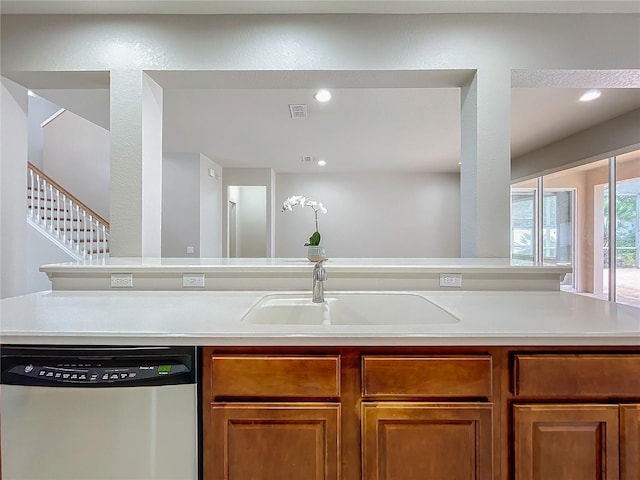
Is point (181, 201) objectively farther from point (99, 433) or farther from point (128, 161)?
point (99, 433)

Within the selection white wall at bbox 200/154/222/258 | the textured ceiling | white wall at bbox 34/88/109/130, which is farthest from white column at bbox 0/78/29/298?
white wall at bbox 200/154/222/258

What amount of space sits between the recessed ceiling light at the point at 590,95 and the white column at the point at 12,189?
185 inches

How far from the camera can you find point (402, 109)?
3637 mm

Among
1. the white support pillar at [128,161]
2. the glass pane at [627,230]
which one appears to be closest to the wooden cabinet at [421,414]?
the white support pillar at [128,161]

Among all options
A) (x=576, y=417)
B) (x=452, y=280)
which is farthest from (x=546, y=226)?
(x=576, y=417)

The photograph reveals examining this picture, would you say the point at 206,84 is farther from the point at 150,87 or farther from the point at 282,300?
the point at 282,300

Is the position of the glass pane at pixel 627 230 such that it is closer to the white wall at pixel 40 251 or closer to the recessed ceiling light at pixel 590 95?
the recessed ceiling light at pixel 590 95

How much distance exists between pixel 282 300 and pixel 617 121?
4693 millimetres

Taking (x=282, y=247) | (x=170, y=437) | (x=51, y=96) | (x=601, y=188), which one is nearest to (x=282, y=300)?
(x=170, y=437)

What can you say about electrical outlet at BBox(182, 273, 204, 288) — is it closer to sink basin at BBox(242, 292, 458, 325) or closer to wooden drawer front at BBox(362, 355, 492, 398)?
sink basin at BBox(242, 292, 458, 325)

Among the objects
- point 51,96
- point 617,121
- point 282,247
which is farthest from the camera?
point 282,247

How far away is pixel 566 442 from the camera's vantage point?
103 cm

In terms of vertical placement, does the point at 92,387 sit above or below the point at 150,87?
below

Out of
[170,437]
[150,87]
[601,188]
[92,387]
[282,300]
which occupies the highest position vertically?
[150,87]
